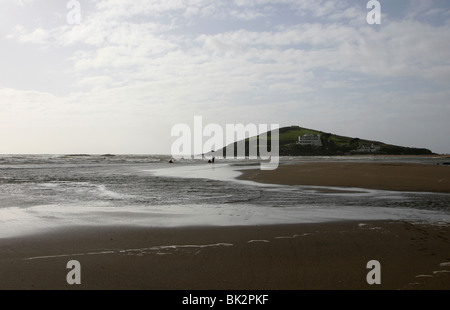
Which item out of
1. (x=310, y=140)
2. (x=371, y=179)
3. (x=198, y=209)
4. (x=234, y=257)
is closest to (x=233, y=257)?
(x=234, y=257)

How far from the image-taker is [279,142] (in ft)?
643

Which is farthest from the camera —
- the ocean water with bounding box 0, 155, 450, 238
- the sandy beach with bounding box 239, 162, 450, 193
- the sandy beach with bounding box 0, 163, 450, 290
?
the sandy beach with bounding box 239, 162, 450, 193

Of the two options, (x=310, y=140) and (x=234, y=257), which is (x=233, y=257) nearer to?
(x=234, y=257)

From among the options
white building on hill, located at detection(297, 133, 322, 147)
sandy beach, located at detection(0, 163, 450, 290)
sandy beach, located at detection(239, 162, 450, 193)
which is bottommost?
sandy beach, located at detection(0, 163, 450, 290)

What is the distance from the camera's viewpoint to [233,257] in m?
6.26

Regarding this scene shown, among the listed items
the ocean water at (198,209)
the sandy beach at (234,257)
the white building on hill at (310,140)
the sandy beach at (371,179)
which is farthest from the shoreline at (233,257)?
the white building on hill at (310,140)

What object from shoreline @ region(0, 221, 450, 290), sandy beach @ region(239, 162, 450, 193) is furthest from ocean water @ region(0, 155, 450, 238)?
sandy beach @ region(239, 162, 450, 193)

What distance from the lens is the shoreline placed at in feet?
16.6

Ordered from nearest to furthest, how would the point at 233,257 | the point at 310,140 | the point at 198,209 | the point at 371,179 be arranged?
the point at 233,257 → the point at 198,209 → the point at 371,179 → the point at 310,140

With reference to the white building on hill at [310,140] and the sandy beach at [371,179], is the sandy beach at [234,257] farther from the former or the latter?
the white building on hill at [310,140]

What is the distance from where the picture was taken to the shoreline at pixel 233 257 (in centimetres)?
505

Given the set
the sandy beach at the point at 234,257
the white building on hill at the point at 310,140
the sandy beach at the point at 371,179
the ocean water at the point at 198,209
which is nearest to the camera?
the sandy beach at the point at 234,257

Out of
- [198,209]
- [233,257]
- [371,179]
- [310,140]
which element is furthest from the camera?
[310,140]

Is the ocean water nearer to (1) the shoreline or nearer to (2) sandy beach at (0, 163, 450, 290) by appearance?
(2) sandy beach at (0, 163, 450, 290)
